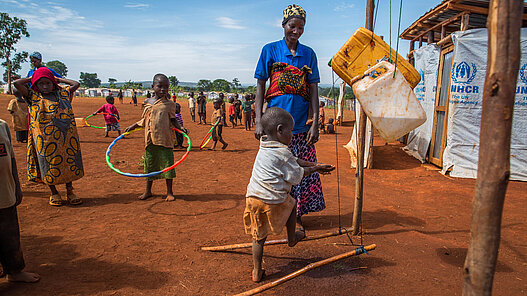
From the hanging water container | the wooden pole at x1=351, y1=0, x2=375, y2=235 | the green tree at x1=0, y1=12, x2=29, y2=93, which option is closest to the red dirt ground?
the wooden pole at x1=351, y1=0, x2=375, y2=235

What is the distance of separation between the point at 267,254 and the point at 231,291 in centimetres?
77

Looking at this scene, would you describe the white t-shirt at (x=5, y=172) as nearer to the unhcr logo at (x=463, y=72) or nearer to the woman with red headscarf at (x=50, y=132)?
the woman with red headscarf at (x=50, y=132)

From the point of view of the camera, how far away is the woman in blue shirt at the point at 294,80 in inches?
142

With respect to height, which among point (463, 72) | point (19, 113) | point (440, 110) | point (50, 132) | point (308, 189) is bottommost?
point (308, 189)

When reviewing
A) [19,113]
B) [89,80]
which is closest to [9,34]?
[19,113]

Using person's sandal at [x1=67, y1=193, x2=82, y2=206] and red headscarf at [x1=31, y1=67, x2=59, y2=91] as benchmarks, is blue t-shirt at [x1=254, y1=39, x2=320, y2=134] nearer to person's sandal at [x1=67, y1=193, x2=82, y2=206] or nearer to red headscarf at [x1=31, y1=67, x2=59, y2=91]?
red headscarf at [x1=31, y1=67, x2=59, y2=91]

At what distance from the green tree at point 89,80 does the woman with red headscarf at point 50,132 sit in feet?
412

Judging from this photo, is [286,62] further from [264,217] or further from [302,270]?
[302,270]

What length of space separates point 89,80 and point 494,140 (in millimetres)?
131960

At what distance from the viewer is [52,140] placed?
4.59 m

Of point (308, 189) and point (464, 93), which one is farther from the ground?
point (464, 93)

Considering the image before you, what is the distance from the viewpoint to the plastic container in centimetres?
319

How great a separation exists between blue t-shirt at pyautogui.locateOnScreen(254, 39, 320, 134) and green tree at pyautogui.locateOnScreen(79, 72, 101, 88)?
5032 inches

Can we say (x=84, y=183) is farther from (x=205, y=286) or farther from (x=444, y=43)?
(x=444, y=43)
